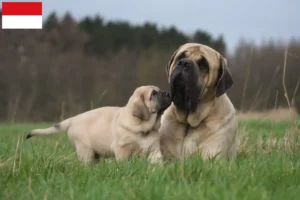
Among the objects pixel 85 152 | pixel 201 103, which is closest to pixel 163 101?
pixel 201 103

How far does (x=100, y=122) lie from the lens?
21.5 feet

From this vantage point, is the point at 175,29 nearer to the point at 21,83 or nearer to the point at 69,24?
the point at 69,24

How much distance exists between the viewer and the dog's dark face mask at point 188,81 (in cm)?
548

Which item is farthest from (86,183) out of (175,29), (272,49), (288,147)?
(175,29)

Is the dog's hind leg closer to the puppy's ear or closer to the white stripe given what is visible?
the puppy's ear

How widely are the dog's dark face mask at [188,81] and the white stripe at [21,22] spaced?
1.28 metres

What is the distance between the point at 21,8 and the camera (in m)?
5.60

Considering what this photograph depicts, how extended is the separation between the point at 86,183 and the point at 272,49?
29.1 meters

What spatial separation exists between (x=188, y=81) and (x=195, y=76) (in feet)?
0.26

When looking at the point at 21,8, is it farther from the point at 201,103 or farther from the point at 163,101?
the point at 201,103

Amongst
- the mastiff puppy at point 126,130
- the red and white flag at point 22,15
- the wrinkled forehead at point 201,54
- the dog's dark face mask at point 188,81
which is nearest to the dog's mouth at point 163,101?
the mastiff puppy at point 126,130

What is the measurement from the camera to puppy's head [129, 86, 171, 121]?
19.5 feet

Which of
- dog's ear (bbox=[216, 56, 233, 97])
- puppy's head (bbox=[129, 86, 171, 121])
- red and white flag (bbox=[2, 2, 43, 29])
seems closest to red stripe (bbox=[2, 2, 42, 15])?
red and white flag (bbox=[2, 2, 43, 29])

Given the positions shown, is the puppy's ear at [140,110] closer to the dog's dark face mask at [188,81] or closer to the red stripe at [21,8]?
the dog's dark face mask at [188,81]
